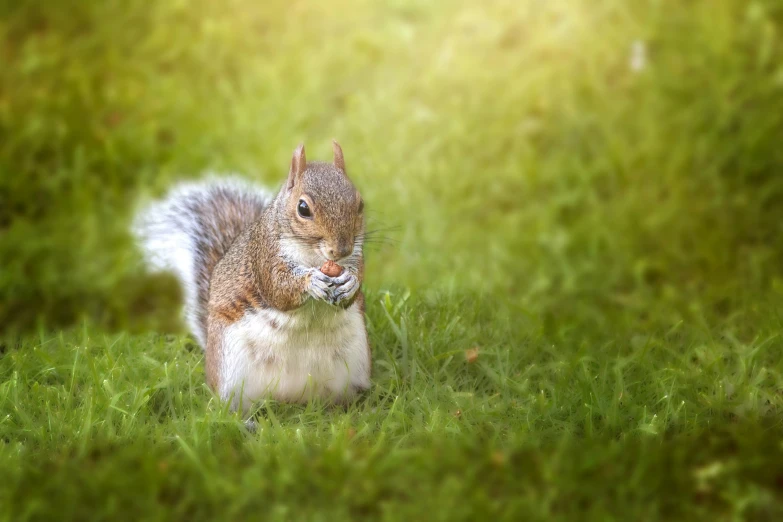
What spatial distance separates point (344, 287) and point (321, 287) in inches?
2.1

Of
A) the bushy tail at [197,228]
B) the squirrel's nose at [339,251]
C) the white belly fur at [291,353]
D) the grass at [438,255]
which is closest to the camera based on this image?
the grass at [438,255]

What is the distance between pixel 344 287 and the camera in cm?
238

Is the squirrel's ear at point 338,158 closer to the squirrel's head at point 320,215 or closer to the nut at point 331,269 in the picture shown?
the squirrel's head at point 320,215

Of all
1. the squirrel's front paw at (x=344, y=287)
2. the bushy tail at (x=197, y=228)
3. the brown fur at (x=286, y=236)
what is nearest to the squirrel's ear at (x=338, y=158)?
the brown fur at (x=286, y=236)

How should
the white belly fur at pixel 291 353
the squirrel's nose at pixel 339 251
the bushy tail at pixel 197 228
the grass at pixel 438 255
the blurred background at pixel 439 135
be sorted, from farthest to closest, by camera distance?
1. the blurred background at pixel 439 135
2. the bushy tail at pixel 197 228
3. the white belly fur at pixel 291 353
4. the squirrel's nose at pixel 339 251
5. the grass at pixel 438 255

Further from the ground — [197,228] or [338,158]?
[338,158]

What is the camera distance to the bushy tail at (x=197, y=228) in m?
3.04

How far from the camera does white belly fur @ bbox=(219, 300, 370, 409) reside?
2.52 metres

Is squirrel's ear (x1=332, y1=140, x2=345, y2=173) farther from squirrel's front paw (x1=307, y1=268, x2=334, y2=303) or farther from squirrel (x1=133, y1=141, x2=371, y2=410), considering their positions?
squirrel's front paw (x1=307, y1=268, x2=334, y2=303)

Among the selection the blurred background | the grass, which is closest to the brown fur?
the grass

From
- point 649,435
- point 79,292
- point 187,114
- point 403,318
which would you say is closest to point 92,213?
point 79,292

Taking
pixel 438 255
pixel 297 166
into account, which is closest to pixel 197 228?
pixel 297 166

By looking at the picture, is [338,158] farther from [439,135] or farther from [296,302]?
[439,135]

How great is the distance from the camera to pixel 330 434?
2.45 metres
